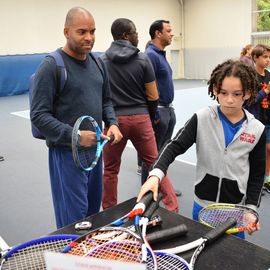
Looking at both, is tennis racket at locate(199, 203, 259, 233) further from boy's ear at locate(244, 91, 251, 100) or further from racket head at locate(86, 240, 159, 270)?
boy's ear at locate(244, 91, 251, 100)

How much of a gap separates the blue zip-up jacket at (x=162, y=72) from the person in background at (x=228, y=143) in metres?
1.55

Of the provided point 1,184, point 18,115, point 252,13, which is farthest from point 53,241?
point 252,13

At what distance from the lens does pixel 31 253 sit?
1.11 m

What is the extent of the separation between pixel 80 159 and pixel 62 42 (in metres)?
11.9

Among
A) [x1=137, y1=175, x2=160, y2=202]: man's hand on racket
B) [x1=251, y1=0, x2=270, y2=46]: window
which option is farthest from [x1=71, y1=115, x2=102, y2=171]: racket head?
[x1=251, y1=0, x2=270, y2=46]: window

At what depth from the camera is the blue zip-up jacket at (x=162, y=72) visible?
10.6 feet

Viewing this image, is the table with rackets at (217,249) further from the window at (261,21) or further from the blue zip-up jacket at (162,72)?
the window at (261,21)

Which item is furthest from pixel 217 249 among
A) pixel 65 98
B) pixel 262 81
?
pixel 262 81

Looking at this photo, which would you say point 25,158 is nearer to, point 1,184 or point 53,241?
point 1,184

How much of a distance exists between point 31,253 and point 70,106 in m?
1.04

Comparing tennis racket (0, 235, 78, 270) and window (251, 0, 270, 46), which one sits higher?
window (251, 0, 270, 46)

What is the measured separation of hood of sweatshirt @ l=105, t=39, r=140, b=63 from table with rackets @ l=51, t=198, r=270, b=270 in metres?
1.71

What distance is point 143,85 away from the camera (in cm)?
295

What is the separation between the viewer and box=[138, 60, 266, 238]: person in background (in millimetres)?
1637
